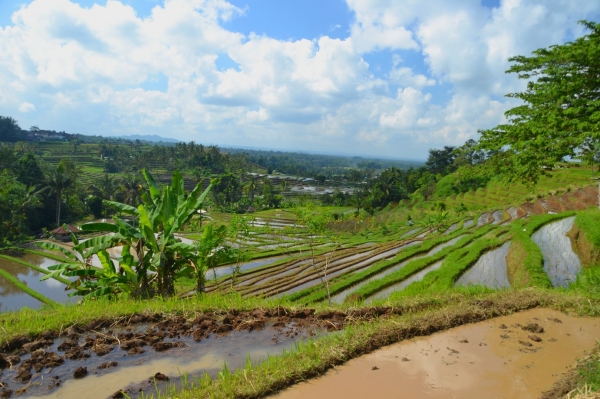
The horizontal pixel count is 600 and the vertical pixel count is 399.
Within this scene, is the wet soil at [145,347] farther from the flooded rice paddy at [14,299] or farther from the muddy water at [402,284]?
the flooded rice paddy at [14,299]

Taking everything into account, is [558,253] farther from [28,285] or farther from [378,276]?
[28,285]

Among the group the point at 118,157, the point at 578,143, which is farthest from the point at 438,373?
the point at 118,157

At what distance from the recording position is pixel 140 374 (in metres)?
4.65

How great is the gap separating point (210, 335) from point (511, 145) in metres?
8.87

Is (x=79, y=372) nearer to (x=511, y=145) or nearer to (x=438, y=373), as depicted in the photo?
(x=438, y=373)

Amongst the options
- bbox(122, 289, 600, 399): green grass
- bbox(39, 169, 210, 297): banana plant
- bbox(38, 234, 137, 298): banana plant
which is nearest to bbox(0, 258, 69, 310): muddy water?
bbox(38, 234, 137, 298): banana plant

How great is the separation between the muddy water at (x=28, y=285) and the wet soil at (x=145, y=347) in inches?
583

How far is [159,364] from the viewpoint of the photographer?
4902 mm

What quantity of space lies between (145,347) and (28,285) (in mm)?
20366

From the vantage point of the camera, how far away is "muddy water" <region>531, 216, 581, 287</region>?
392 inches

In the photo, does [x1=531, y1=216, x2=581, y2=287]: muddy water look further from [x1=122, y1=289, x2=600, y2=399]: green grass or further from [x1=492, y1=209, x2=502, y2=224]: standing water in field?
[x1=492, y1=209, x2=502, y2=224]: standing water in field

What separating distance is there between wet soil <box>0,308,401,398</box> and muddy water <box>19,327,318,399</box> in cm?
1

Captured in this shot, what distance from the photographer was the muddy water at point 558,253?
9.97 m

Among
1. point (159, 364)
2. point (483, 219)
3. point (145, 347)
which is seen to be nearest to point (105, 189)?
point (483, 219)
